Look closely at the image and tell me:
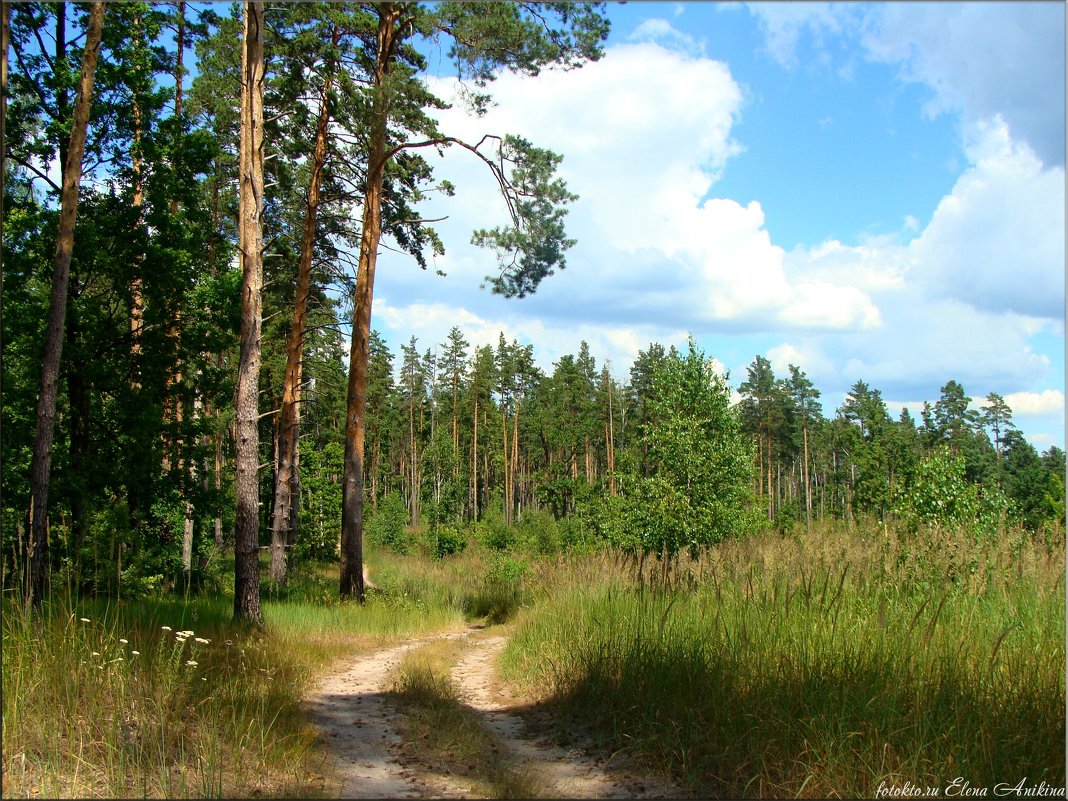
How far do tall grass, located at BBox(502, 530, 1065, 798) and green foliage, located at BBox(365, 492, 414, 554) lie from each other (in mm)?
36335

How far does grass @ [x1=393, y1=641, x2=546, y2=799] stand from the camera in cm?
466

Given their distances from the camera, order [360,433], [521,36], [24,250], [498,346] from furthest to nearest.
Result: [498,346], [360,433], [24,250], [521,36]

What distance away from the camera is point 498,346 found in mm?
66688

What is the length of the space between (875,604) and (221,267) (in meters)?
14.8

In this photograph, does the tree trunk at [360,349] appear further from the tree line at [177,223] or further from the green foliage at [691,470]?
the green foliage at [691,470]

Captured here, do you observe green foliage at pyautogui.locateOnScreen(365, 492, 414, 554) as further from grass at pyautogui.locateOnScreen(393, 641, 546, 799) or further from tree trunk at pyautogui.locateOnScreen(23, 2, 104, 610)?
grass at pyautogui.locateOnScreen(393, 641, 546, 799)

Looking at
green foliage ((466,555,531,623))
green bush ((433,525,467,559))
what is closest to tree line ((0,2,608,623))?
green foliage ((466,555,531,623))

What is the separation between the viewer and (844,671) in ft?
15.5

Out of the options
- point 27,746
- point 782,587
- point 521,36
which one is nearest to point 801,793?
point 782,587

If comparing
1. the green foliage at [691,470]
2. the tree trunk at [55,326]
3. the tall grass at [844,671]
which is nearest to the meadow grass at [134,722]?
the tall grass at [844,671]

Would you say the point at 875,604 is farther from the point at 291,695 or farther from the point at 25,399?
the point at 25,399

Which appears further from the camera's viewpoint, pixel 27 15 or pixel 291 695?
pixel 27 15

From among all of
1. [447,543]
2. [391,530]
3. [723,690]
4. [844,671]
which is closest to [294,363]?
[723,690]

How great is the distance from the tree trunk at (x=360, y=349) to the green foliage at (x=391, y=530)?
89.7ft
